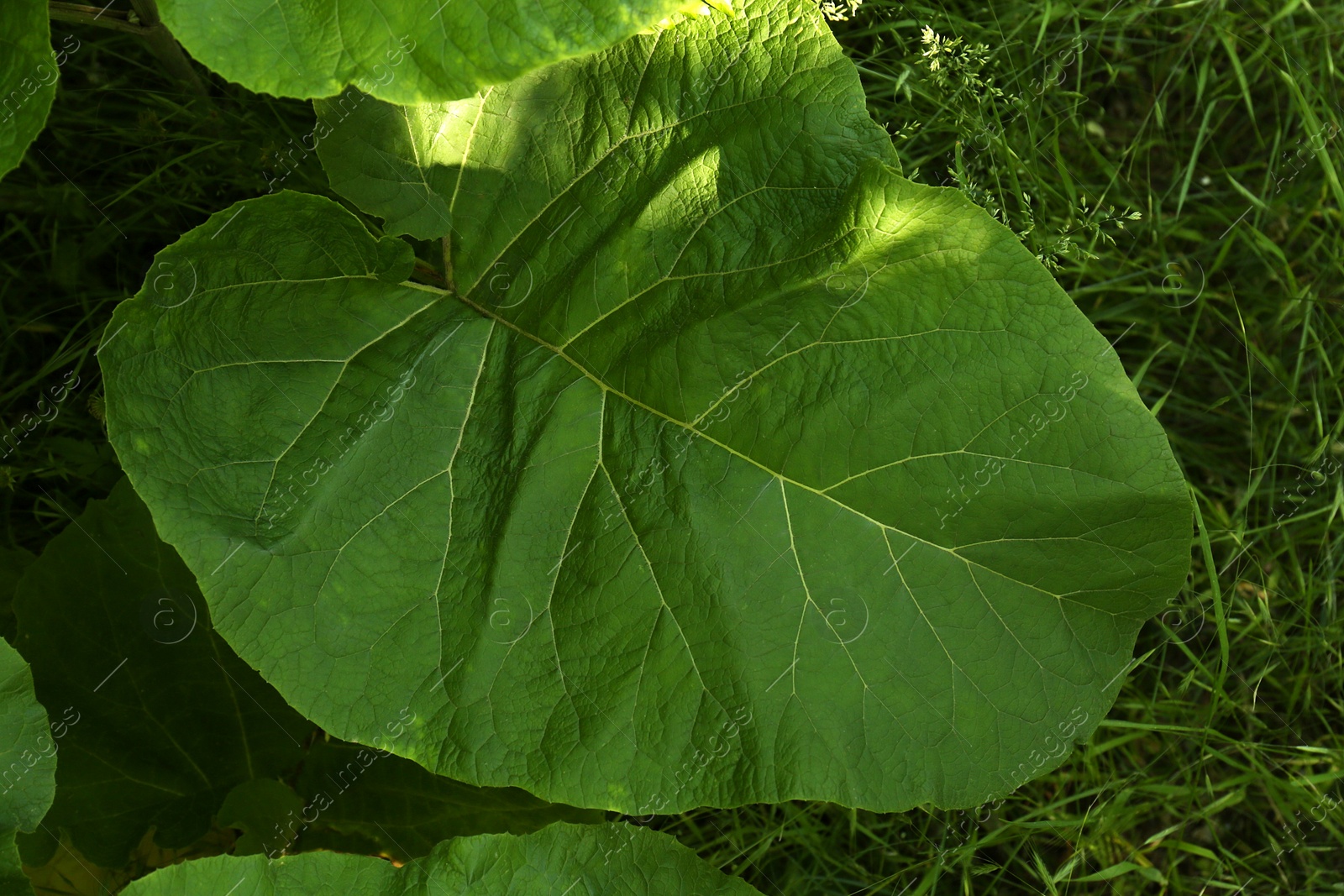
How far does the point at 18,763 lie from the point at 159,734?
467 mm

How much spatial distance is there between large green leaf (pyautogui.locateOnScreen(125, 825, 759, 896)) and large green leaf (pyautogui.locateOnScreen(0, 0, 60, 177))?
100cm

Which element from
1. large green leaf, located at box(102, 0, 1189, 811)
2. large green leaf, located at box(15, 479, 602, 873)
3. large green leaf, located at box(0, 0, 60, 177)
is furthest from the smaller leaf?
large green leaf, located at box(0, 0, 60, 177)

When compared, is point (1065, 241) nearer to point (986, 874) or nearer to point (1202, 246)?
point (1202, 246)

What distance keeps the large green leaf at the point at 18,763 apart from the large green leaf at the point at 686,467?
306mm

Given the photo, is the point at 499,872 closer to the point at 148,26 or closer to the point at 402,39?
the point at 402,39

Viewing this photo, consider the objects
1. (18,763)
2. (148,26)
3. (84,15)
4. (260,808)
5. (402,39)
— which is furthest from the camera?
(260,808)

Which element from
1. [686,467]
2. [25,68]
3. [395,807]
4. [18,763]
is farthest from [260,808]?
[25,68]

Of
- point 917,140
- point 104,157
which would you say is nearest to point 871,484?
point 917,140

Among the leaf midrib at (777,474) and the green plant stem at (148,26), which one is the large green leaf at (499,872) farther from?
the green plant stem at (148,26)

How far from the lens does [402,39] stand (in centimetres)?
144

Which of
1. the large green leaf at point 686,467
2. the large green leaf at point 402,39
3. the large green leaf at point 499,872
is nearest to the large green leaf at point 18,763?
the large green leaf at point 499,872

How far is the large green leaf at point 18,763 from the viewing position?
5.45 ft

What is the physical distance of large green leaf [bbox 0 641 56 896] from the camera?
1662 millimetres

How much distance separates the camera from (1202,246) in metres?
2.70
